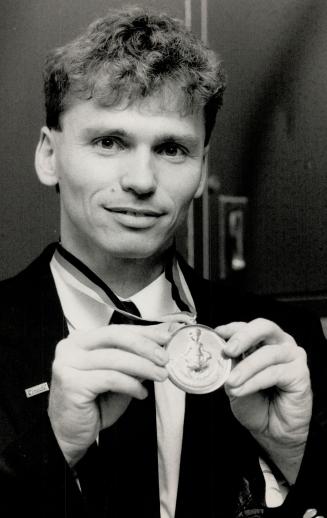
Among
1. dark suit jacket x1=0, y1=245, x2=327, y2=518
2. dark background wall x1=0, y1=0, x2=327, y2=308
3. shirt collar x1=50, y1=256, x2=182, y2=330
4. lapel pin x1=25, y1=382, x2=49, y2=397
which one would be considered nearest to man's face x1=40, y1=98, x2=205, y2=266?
shirt collar x1=50, y1=256, x2=182, y2=330

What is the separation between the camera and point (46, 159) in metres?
1.96

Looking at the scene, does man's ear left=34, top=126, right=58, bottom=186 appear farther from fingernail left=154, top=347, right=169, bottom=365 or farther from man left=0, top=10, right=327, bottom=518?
fingernail left=154, top=347, right=169, bottom=365

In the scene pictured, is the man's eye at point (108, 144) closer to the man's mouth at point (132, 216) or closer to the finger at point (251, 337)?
the man's mouth at point (132, 216)

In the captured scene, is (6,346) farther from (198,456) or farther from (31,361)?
(198,456)

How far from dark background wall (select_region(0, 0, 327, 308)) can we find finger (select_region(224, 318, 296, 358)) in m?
1.04

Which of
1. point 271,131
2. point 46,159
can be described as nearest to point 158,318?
point 46,159

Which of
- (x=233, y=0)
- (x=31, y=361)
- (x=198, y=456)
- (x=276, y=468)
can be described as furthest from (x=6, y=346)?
(x=233, y=0)

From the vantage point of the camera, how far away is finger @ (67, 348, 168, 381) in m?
1.43

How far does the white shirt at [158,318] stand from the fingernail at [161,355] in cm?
28

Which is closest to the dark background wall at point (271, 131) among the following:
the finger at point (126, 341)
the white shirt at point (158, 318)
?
the white shirt at point (158, 318)

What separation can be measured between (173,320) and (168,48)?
2.19ft

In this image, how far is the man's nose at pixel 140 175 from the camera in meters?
1.74

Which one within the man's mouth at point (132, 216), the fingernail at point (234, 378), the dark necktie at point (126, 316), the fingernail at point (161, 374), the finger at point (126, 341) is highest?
the man's mouth at point (132, 216)

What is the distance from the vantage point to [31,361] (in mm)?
1762
